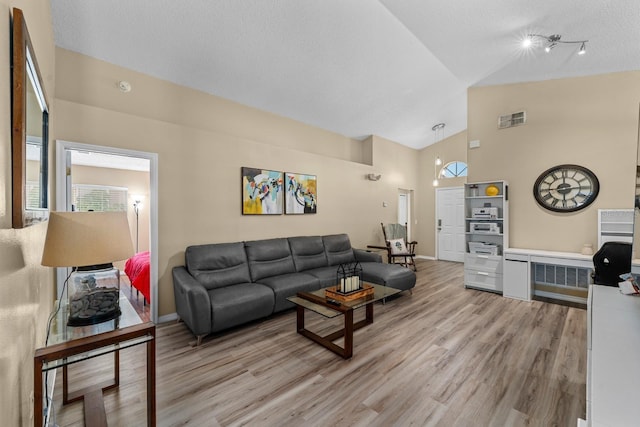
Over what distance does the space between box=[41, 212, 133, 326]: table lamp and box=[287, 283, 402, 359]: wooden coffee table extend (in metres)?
1.68

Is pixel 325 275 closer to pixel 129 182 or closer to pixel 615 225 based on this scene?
pixel 615 225

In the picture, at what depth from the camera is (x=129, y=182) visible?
624 centimetres

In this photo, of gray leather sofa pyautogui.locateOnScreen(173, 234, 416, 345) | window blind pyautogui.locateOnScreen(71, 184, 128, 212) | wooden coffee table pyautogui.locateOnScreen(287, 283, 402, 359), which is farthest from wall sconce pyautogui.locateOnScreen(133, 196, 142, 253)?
wooden coffee table pyautogui.locateOnScreen(287, 283, 402, 359)

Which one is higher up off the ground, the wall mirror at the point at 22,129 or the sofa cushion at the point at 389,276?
the wall mirror at the point at 22,129

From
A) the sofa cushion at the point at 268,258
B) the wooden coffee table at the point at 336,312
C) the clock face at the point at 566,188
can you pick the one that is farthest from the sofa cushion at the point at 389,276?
the clock face at the point at 566,188

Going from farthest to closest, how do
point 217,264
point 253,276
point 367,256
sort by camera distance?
point 367,256, point 253,276, point 217,264

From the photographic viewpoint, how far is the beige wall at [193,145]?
2.90 metres

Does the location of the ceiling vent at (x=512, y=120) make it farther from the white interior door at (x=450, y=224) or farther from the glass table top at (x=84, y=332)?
the glass table top at (x=84, y=332)

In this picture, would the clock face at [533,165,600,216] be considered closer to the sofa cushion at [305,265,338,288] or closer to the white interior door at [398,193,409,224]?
the white interior door at [398,193,409,224]

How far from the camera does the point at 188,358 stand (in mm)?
2496

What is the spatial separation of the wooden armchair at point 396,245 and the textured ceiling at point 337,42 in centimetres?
289

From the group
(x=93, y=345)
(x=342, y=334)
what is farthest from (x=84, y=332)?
(x=342, y=334)

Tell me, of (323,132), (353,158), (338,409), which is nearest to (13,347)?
(338,409)

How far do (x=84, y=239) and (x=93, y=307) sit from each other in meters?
0.53
